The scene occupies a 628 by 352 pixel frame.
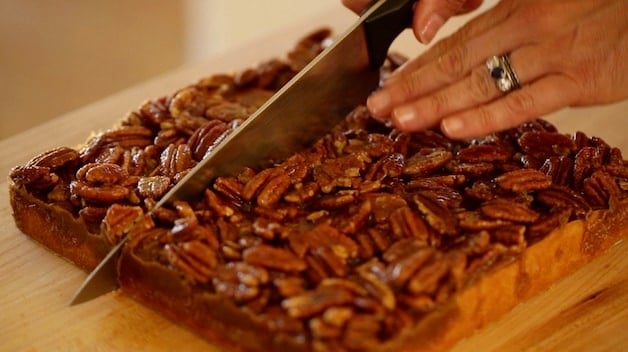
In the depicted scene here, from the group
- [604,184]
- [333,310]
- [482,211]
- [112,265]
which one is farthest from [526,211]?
[112,265]

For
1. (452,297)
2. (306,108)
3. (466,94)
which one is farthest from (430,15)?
(452,297)

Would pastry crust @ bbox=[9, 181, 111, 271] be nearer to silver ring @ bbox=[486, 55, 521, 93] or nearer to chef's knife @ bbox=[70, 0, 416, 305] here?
chef's knife @ bbox=[70, 0, 416, 305]

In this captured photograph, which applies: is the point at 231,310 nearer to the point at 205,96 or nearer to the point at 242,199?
the point at 242,199

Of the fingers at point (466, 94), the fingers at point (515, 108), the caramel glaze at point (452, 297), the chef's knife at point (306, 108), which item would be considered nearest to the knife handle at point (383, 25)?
the chef's knife at point (306, 108)

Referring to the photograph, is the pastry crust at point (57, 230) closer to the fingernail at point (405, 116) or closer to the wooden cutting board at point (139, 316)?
the wooden cutting board at point (139, 316)

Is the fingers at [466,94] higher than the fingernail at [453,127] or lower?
higher

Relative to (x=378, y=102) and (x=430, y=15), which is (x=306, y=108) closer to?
(x=378, y=102)

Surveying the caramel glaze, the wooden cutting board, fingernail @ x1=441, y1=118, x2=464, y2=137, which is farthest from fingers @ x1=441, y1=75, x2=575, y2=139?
the wooden cutting board
